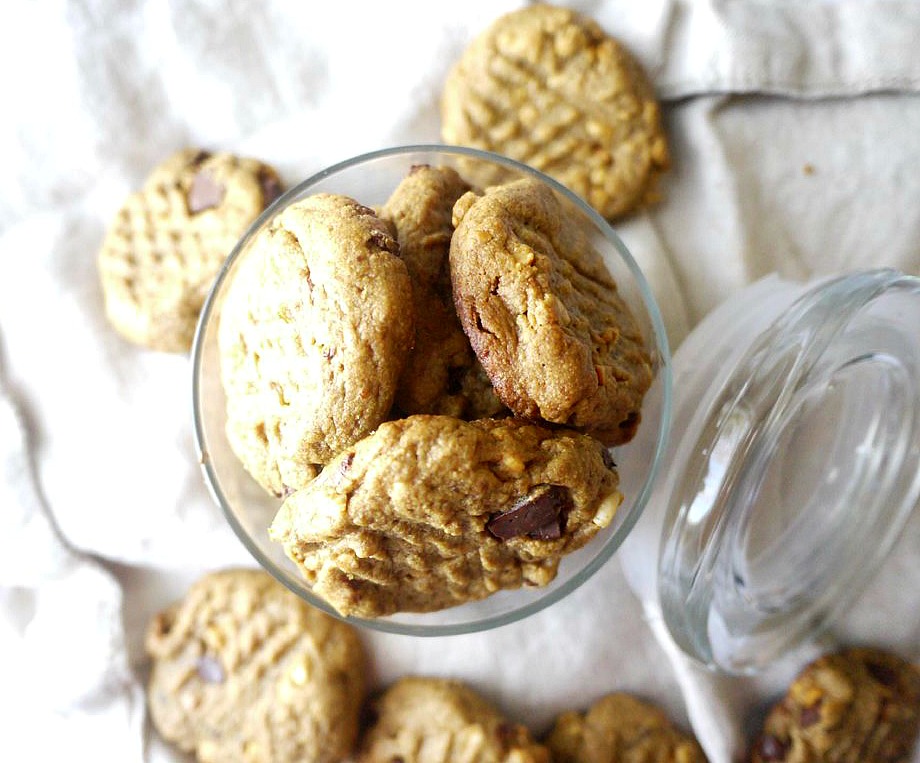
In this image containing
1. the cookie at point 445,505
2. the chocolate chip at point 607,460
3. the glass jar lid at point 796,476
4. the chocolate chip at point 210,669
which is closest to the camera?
the cookie at point 445,505

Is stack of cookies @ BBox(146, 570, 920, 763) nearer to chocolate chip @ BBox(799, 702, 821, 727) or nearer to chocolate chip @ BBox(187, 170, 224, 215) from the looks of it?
chocolate chip @ BBox(799, 702, 821, 727)

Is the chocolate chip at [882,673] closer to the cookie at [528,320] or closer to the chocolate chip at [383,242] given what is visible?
the cookie at [528,320]

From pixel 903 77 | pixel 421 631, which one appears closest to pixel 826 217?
pixel 903 77

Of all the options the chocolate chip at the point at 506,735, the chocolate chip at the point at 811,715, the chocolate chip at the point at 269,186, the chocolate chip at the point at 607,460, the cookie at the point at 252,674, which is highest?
the chocolate chip at the point at 269,186

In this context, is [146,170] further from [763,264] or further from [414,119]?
[763,264]

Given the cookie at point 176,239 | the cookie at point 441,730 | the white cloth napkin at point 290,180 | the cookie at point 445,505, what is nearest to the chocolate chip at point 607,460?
the cookie at point 445,505

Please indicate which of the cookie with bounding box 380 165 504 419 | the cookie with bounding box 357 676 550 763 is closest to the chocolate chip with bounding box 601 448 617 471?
the cookie with bounding box 380 165 504 419
